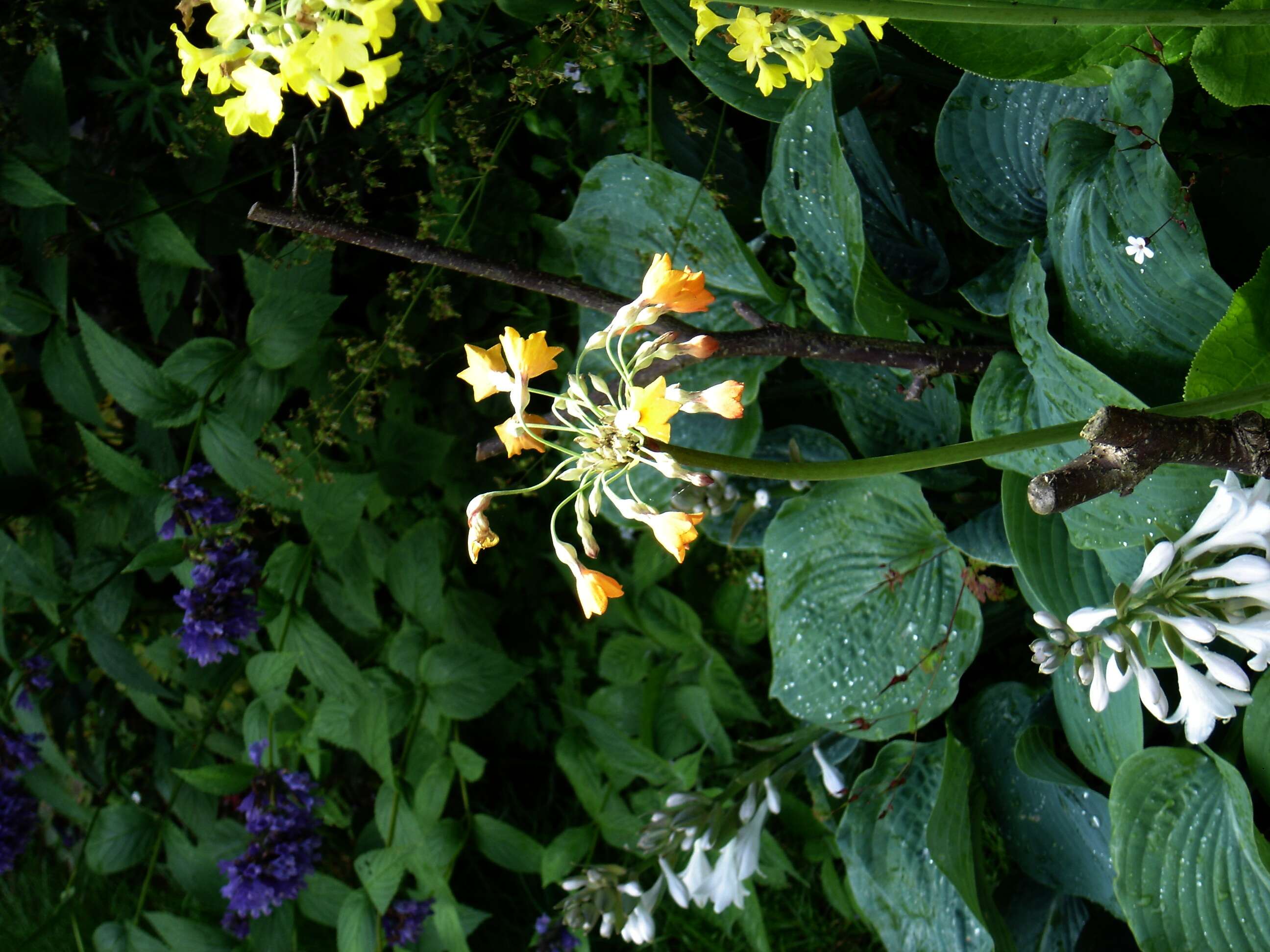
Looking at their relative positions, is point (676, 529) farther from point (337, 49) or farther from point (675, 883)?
point (675, 883)

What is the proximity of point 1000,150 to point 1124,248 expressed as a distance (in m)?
0.25

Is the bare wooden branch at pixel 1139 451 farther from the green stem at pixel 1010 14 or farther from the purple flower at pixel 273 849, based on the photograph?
the purple flower at pixel 273 849

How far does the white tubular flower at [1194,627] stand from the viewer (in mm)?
737

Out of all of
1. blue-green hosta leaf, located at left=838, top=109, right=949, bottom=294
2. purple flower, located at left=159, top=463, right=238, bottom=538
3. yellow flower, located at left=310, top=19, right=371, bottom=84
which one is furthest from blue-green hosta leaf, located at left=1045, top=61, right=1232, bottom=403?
purple flower, located at left=159, top=463, right=238, bottom=538

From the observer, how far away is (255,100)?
65 cm

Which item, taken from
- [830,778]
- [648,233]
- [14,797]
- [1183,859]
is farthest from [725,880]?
[14,797]

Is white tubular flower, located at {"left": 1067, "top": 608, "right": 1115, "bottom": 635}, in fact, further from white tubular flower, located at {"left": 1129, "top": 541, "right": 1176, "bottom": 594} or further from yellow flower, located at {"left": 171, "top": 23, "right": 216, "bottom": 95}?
yellow flower, located at {"left": 171, "top": 23, "right": 216, "bottom": 95}

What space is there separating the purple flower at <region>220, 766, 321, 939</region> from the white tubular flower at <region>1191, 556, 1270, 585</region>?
1.38 m

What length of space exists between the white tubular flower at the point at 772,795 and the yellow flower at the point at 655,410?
906 millimetres

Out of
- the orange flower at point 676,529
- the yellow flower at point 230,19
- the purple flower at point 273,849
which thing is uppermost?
the yellow flower at point 230,19

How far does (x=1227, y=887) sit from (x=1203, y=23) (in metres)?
0.92

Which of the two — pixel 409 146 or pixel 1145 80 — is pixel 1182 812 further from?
pixel 409 146

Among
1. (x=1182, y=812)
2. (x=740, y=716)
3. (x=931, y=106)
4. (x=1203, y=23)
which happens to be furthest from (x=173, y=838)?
(x=1203, y=23)

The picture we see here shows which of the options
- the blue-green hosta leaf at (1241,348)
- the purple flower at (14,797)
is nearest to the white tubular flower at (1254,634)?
the blue-green hosta leaf at (1241,348)
